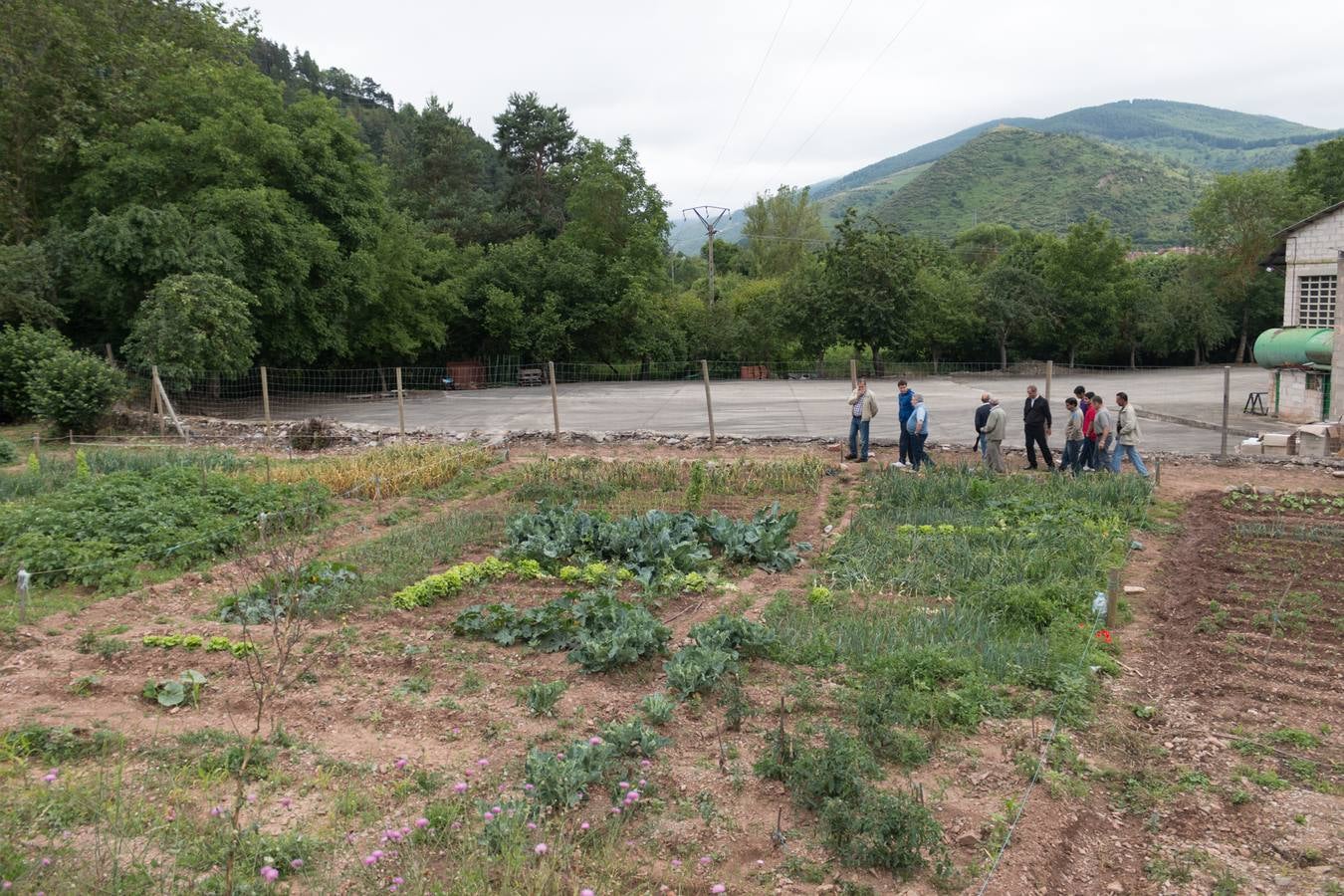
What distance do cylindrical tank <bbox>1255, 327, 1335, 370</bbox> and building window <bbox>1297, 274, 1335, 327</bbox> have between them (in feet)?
7.16

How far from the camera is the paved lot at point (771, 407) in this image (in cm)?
1983

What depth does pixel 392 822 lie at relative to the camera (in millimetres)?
4621

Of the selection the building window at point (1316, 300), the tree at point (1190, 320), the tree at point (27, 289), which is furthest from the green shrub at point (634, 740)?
the tree at point (1190, 320)

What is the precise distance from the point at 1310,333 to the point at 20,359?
101 feet

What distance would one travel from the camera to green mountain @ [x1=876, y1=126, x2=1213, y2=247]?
85250 mm

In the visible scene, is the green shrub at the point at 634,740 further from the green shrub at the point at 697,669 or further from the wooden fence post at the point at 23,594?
the wooden fence post at the point at 23,594

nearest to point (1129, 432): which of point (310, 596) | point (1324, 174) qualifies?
point (310, 596)

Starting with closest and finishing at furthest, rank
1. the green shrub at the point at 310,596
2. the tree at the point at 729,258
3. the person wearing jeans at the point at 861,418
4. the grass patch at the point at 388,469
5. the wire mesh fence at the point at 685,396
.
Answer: the green shrub at the point at 310,596
the grass patch at the point at 388,469
the person wearing jeans at the point at 861,418
the wire mesh fence at the point at 685,396
the tree at the point at 729,258

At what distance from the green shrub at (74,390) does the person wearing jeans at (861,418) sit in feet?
52.5

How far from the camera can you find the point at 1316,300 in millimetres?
24953

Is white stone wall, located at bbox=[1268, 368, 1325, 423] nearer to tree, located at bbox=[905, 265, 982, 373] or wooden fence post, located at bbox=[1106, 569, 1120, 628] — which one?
tree, located at bbox=[905, 265, 982, 373]

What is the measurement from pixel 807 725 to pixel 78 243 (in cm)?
2547

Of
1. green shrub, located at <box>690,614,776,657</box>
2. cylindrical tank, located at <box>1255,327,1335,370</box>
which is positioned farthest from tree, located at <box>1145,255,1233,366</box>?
green shrub, located at <box>690,614,776,657</box>

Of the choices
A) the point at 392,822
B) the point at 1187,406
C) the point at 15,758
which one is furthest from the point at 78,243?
the point at 1187,406
